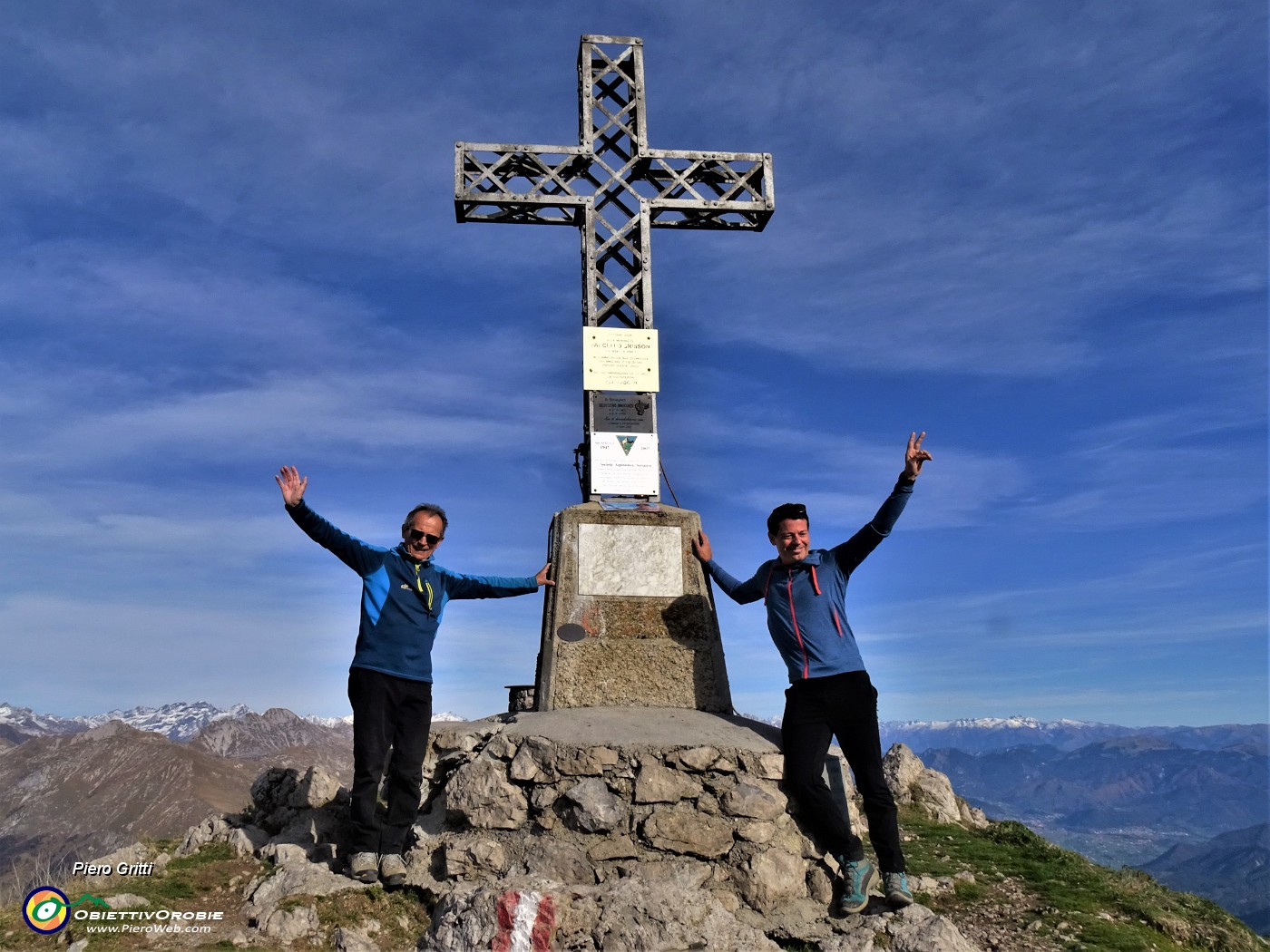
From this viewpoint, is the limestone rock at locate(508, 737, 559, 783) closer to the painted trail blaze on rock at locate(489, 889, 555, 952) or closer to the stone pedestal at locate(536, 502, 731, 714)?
the stone pedestal at locate(536, 502, 731, 714)

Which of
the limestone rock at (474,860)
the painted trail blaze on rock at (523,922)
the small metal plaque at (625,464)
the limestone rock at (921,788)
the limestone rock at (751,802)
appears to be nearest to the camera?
the painted trail blaze on rock at (523,922)

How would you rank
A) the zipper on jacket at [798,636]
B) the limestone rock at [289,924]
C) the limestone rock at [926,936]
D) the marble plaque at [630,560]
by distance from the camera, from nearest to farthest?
the limestone rock at [926,936], the limestone rock at [289,924], the zipper on jacket at [798,636], the marble plaque at [630,560]

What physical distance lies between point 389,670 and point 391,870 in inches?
55.3

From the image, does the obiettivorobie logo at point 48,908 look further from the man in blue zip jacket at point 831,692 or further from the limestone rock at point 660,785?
the man in blue zip jacket at point 831,692

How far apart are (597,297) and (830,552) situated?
4.22 metres

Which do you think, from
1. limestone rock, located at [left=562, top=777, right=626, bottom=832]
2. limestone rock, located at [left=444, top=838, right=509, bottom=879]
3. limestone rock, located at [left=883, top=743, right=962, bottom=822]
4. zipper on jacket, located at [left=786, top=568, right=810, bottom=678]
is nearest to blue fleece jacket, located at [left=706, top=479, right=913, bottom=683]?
zipper on jacket, located at [left=786, top=568, right=810, bottom=678]

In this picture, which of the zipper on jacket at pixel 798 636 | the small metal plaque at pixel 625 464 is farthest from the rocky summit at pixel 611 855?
the small metal plaque at pixel 625 464

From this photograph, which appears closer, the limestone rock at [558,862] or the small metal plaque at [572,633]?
the limestone rock at [558,862]

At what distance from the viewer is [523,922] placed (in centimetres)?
539

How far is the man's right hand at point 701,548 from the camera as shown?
817 centimetres

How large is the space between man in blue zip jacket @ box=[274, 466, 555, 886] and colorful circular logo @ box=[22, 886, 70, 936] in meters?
1.85

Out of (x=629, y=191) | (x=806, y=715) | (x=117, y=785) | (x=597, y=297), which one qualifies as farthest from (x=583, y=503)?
(x=117, y=785)

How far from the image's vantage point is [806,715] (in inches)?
260

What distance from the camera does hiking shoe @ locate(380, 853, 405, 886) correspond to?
624 centimetres
